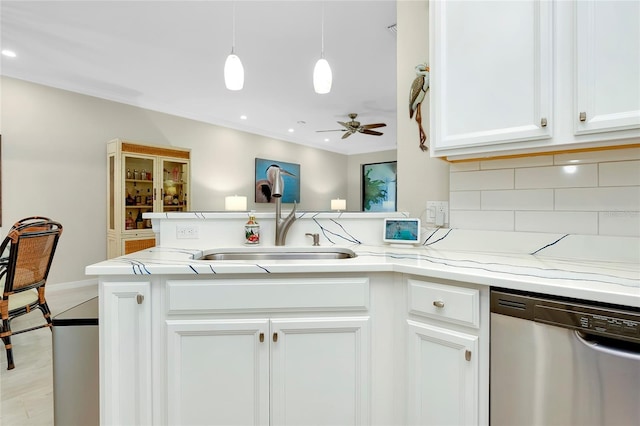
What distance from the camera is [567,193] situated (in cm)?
141

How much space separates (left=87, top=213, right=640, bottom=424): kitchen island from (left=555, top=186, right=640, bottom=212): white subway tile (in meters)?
0.13

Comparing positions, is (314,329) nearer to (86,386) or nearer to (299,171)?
(86,386)

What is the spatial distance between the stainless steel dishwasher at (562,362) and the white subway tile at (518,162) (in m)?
0.75

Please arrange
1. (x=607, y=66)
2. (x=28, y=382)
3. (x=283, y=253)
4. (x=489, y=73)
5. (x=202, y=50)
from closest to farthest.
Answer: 1. (x=607, y=66)
2. (x=489, y=73)
3. (x=283, y=253)
4. (x=28, y=382)
5. (x=202, y=50)

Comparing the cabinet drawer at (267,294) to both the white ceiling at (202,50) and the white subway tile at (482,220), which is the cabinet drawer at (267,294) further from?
the white ceiling at (202,50)

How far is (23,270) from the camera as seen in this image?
2211 millimetres

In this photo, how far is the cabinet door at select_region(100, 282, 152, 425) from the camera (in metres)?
1.21

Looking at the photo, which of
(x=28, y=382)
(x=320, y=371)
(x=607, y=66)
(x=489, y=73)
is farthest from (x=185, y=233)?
(x=607, y=66)

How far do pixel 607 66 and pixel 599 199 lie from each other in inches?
20.6

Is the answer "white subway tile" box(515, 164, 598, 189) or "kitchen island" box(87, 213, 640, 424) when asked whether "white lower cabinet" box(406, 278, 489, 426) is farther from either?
"white subway tile" box(515, 164, 598, 189)

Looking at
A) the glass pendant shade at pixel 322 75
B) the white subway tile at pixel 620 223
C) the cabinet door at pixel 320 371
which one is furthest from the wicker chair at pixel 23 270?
the white subway tile at pixel 620 223

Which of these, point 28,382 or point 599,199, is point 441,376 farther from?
point 28,382

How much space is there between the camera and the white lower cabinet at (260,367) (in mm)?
1229

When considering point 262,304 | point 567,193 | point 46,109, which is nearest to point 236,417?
point 262,304
